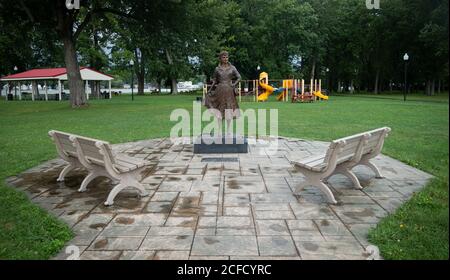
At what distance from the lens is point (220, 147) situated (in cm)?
933

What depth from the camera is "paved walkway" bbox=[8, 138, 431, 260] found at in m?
3.93

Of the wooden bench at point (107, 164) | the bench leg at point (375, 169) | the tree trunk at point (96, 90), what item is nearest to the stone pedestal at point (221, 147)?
the bench leg at point (375, 169)

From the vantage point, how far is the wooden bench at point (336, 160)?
532cm

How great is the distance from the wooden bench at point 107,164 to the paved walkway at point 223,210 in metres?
0.22

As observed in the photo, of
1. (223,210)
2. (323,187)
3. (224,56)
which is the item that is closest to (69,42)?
(224,56)

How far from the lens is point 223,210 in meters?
5.11

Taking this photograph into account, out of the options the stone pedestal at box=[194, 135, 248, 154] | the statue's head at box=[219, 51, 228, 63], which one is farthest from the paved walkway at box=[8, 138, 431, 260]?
the statue's head at box=[219, 51, 228, 63]

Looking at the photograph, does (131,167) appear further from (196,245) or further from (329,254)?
(329,254)

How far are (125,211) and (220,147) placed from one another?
4.43m

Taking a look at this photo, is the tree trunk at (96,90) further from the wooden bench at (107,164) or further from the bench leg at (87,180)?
the wooden bench at (107,164)

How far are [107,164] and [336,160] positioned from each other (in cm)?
306

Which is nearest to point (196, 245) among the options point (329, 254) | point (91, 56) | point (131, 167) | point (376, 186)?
point (329, 254)

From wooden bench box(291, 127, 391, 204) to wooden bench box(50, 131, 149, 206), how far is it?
233 cm

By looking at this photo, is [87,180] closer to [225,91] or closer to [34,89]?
[225,91]
